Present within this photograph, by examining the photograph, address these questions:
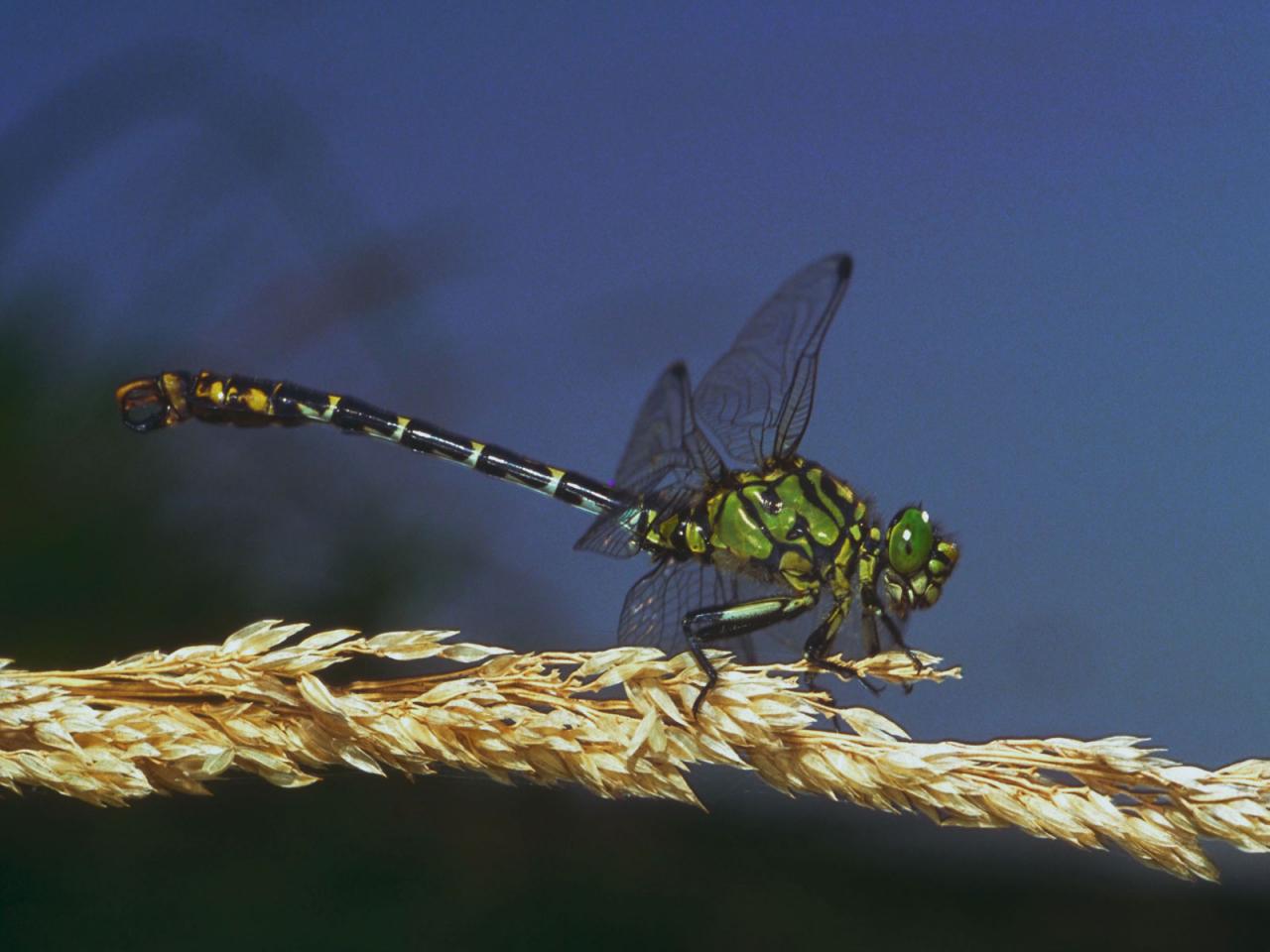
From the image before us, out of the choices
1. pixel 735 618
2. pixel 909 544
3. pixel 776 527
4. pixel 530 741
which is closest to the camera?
pixel 530 741

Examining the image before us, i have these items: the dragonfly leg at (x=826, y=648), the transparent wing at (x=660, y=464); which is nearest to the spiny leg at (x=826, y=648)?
the dragonfly leg at (x=826, y=648)

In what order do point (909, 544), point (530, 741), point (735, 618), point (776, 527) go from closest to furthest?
point (530, 741) < point (735, 618) < point (909, 544) < point (776, 527)

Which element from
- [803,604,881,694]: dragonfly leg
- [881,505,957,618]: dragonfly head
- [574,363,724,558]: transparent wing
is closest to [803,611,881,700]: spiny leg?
[803,604,881,694]: dragonfly leg

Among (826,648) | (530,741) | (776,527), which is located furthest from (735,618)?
(530,741)

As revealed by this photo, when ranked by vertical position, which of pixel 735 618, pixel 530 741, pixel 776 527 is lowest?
pixel 530 741

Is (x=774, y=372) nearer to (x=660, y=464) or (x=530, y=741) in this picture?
(x=660, y=464)

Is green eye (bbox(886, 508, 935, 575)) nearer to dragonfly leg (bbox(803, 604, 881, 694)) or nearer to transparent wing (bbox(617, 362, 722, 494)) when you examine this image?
dragonfly leg (bbox(803, 604, 881, 694))

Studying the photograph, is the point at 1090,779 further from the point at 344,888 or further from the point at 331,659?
the point at 344,888
